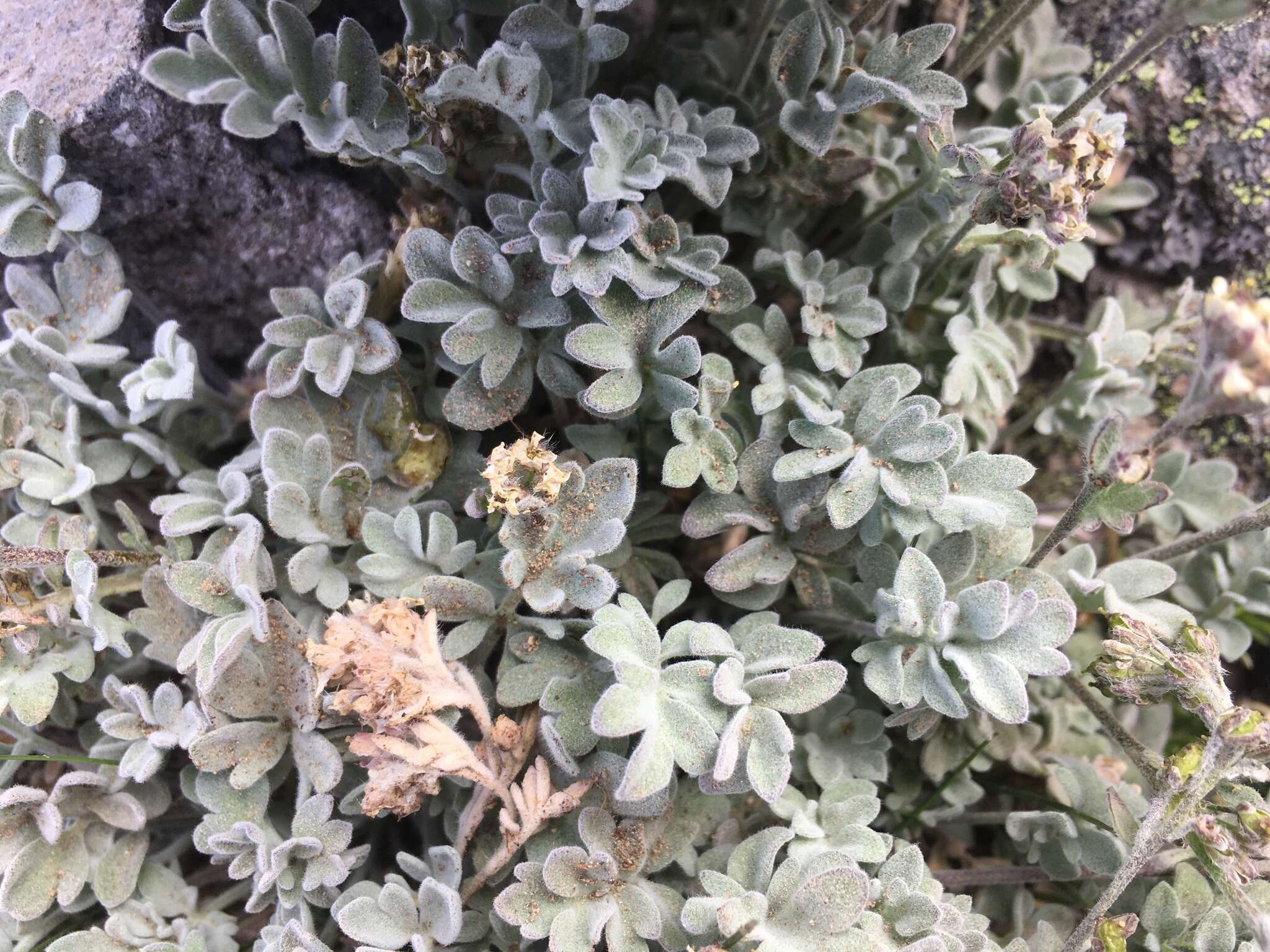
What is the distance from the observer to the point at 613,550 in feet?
6.53

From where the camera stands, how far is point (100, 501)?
2.38m

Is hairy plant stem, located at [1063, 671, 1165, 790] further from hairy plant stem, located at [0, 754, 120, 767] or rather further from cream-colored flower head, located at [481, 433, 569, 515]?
hairy plant stem, located at [0, 754, 120, 767]

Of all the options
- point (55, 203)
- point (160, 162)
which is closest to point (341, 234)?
point (160, 162)

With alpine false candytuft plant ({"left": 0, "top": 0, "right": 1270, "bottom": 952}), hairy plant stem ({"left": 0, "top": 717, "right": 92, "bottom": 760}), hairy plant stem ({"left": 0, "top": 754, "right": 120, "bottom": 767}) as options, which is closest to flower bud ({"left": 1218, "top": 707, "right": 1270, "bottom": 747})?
alpine false candytuft plant ({"left": 0, "top": 0, "right": 1270, "bottom": 952})

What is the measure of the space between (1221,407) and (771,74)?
3.70 ft

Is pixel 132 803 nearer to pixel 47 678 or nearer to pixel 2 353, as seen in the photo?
pixel 47 678

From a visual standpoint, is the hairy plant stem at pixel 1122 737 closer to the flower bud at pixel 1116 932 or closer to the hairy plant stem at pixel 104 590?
the flower bud at pixel 1116 932

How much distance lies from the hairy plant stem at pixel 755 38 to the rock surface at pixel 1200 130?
45.9 inches

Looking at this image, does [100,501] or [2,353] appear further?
[100,501]

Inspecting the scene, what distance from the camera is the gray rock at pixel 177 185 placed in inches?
84.4

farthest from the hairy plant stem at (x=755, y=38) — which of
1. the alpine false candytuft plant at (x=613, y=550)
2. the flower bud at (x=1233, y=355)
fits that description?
→ the flower bud at (x=1233, y=355)

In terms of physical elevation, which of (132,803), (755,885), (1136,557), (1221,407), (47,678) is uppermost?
(1221,407)

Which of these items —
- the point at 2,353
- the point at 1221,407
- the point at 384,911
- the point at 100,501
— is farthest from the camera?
the point at 100,501

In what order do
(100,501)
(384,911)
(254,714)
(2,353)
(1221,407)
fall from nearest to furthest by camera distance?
(1221,407), (384,911), (254,714), (2,353), (100,501)
